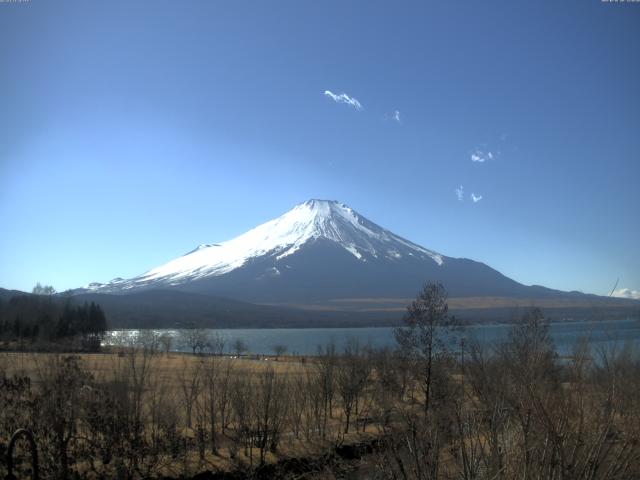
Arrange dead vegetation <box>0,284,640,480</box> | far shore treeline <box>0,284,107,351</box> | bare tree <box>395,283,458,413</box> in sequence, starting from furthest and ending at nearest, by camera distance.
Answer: far shore treeline <box>0,284,107,351</box> < bare tree <box>395,283,458,413</box> < dead vegetation <box>0,284,640,480</box>

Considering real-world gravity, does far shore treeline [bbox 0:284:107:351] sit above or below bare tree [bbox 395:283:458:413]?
below

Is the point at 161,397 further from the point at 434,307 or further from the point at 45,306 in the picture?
the point at 45,306

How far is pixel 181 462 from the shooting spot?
15.6 m

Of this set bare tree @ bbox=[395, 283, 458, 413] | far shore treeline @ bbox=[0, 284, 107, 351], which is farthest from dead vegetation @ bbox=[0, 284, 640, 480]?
far shore treeline @ bbox=[0, 284, 107, 351]

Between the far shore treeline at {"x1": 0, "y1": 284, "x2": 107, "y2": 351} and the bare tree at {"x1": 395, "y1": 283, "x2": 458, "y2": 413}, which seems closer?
the bare tree at {"x1": 395, "y1": 283, "x2": 458, "y2": 413}

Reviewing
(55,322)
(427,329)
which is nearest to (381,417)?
(427,329)

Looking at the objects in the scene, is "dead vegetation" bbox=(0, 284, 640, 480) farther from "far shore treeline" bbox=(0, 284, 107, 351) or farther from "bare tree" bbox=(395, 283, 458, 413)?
"far shore treeline" bbox=(0, 284, 107, 351)

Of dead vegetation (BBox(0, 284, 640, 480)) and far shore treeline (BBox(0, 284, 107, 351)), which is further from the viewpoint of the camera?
far shore treeline (BBox(0, 284, 107, 351))

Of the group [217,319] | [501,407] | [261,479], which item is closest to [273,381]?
[261,479]

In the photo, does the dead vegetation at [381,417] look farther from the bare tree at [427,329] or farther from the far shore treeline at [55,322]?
the far shore treeline at [55,322]

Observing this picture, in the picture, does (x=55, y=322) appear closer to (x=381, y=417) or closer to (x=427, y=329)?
(x=427, y=329)

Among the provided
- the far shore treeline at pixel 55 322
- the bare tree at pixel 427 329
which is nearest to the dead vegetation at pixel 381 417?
the bare tree at pixel 427 329

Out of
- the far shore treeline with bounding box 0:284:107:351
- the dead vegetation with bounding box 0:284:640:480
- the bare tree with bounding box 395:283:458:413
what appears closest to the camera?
the dead vegetation with bounding box 0:284:640:480

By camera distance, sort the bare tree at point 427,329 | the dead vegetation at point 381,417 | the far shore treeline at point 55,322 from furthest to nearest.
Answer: the far shore treeline at point 55,322, the bare tree at point 427,329, the dead vegetation at point 381,417
